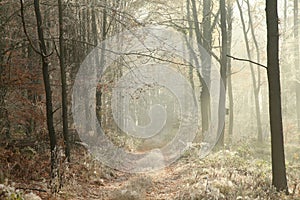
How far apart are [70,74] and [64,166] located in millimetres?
7211

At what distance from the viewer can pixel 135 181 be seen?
982 centimetres

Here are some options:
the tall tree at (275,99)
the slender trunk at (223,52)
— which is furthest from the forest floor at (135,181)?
the slender trunk at (223,52)

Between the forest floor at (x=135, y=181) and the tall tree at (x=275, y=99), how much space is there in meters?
0.37

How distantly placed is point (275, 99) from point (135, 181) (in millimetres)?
4176

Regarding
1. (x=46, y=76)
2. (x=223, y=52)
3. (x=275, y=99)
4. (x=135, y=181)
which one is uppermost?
(x=223, y=52)

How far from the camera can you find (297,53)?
2736 cm

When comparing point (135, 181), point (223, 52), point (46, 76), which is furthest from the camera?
point (223, 52)

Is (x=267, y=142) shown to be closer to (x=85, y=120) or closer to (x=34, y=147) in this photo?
(x=85, y=120)

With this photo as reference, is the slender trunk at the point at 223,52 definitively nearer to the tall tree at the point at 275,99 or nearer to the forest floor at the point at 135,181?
the forest floor at the point at 135,181

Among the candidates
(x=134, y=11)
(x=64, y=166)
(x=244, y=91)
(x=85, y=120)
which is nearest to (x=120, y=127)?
(x=85, y=120)

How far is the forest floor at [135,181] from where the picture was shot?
785 centimetres

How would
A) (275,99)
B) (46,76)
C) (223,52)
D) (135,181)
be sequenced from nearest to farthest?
(275,99) → (46,76) → (135,181) → (223,52)

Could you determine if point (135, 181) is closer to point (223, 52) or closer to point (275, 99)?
point (275, 99)

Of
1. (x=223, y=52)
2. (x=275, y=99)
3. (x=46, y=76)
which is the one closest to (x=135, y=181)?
(x=46, y=76)
